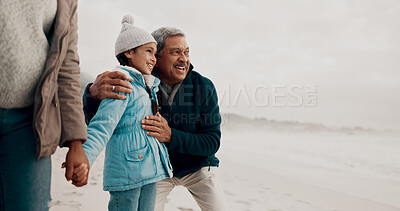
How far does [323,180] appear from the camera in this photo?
7.15 metres

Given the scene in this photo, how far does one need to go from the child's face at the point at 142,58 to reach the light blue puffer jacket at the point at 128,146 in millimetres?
160

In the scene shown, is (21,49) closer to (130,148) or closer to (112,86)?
(112,86)

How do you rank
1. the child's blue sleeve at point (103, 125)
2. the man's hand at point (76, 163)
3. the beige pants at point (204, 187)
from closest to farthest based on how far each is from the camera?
1. the man's hand at point (76, 163)
2. the child's blue sleeve at point (103, 125)
3. the beige pants at point (204, 187)

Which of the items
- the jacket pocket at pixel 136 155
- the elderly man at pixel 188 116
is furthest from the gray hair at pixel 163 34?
the jacket pocket at pixel 136 155

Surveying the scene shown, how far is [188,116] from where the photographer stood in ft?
6.96

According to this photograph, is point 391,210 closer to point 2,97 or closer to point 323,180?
point 323,180

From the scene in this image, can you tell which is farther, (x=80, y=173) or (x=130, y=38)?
(x=130, y=38)

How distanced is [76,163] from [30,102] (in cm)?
27

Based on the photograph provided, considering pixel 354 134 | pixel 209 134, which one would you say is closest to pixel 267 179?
pixel 209 134

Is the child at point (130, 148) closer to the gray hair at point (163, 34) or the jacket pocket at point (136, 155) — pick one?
the jacket pocket at point (136, 155)

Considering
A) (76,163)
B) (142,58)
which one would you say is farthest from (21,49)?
(142,58)

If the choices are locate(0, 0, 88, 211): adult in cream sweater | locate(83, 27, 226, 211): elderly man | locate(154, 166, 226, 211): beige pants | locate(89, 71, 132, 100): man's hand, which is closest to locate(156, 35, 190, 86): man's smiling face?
locate(83, 27, 226, 211): elderly man

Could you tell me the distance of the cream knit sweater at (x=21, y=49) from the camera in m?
0.96

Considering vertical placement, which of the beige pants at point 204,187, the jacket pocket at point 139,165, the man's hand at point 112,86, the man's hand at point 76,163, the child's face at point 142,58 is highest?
the child's face at point 142,58
